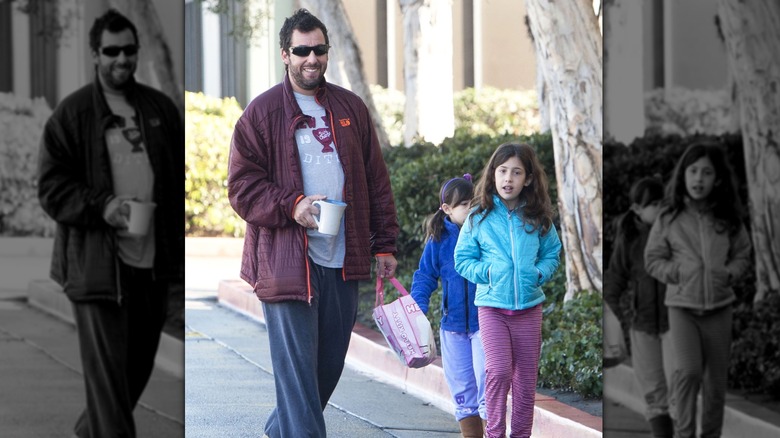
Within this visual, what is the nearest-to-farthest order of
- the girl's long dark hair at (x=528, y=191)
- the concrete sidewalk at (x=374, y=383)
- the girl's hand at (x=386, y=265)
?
the girl's hand at (x=386, y=265)
the girl's long dark hair at (x=528, y=191)
the concrete sidewalk at (x=374, y=383)

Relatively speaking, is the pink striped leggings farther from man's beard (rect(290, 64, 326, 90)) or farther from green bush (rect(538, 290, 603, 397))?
green bush (rect(538, 290, 603, 397))

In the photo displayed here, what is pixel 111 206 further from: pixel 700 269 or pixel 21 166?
pixel 700 269

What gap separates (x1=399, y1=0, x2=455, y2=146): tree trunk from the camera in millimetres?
16281

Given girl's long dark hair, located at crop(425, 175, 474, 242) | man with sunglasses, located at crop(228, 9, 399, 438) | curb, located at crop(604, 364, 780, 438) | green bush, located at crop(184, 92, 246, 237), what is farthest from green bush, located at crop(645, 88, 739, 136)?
green bush, located at crop(184, 92, 246, 237)

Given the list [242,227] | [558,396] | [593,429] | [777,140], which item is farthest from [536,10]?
[242,227]

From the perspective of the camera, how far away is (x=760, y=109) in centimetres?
354

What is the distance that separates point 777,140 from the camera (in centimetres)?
354

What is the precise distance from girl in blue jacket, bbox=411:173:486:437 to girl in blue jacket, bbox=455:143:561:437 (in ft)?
1.00

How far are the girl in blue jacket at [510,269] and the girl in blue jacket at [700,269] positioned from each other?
2364 millimetres

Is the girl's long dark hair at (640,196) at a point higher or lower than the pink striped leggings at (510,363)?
higher

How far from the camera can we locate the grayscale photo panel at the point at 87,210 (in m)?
3.36

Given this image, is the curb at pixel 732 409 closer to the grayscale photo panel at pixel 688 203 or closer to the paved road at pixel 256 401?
the grayscale photo panel at pixel 688 203

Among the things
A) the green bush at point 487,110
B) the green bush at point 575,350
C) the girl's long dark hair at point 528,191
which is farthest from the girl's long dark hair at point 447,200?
the green bush at point 487,110

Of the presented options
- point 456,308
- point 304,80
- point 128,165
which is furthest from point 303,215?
point 128,165
